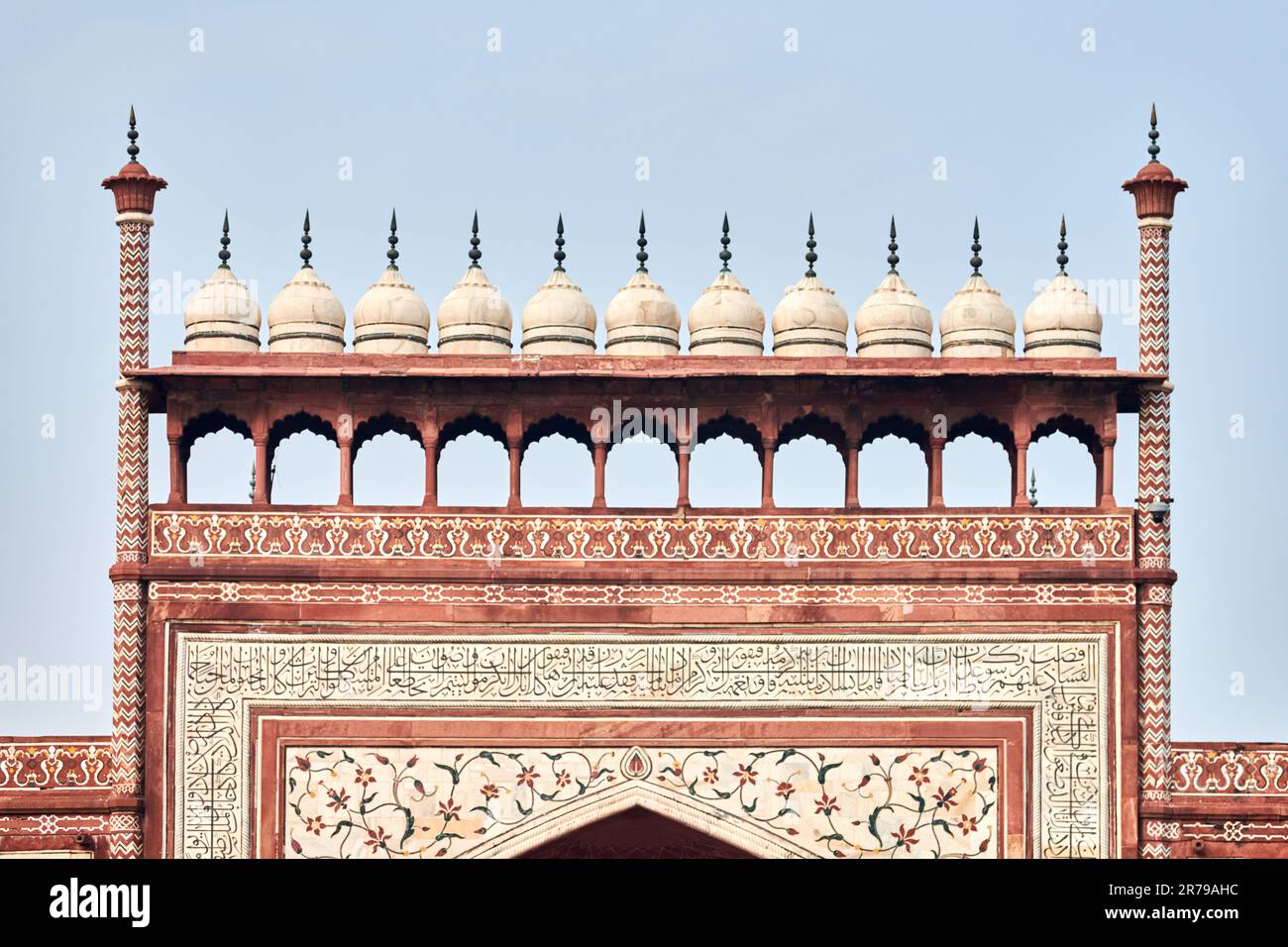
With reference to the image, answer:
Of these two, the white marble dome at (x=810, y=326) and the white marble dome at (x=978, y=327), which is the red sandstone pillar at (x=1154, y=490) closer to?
the white marble dome at (x=978, y=327)

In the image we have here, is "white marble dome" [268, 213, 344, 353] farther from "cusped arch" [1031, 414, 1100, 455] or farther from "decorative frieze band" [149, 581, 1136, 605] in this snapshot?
"cusped arch" [1031, 414, 1100, 455]

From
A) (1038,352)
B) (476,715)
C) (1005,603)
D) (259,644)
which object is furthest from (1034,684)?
(259,644)

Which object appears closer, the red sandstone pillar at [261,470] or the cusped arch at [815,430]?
the red sandstone pillar at [261,470]

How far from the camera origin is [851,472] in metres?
20.5

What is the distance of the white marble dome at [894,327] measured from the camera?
20.6 m

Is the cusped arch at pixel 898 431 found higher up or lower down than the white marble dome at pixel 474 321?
lower down

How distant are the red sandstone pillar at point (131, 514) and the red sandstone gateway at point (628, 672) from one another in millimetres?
22

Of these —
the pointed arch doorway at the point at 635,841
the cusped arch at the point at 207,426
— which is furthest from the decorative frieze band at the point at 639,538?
the pointed arch doorway at the point at 635,841

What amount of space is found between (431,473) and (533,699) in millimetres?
1625

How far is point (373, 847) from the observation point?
65.3 feet

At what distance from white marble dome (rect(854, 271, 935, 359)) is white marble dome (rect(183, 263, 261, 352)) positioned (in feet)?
12.9

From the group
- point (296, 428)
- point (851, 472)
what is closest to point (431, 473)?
point (296, 428)

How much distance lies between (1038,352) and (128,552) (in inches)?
235
